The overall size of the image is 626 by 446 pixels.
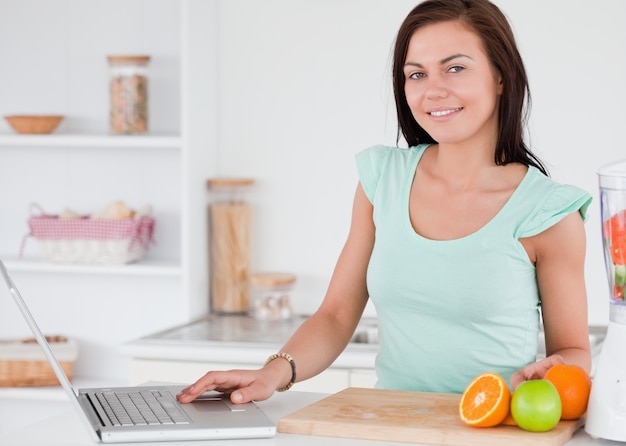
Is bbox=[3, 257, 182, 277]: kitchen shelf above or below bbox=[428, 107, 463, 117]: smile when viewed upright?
below

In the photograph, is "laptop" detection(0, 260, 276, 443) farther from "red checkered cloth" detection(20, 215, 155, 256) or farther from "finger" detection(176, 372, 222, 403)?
"red checkered cloth" detection(20, 215, 155, 256)

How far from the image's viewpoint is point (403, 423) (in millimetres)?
1493

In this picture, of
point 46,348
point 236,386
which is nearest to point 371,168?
point 236,386

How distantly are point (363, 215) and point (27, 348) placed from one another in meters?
1.67

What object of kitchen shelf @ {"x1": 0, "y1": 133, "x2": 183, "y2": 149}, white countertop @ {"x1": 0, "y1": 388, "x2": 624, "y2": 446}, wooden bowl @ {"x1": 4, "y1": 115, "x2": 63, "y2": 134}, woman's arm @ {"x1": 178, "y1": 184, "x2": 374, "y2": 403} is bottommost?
Result: white countertop @ {"x1": 0, "y1": 388, "x2": 624, "y2": 446}

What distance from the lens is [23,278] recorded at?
3.55 meters

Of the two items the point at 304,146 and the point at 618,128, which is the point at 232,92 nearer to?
the point at 304,146

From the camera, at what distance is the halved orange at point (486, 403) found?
146 cm

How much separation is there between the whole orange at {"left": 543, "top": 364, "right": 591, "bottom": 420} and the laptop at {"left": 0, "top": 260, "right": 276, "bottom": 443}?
419 millimetres

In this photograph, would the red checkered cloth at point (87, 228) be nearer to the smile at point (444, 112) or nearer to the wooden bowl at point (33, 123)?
the wooden bowl at point (33, 123)

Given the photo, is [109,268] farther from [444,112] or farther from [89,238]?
[444,112]

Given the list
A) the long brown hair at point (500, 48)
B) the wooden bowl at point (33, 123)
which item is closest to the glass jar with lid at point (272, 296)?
the wooden bowl at point (33, 123)

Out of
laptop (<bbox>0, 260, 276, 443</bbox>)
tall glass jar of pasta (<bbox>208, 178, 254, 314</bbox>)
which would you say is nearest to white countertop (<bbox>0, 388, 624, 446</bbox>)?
laptop (<bbox>0, 260, 276, 443</bbox>)

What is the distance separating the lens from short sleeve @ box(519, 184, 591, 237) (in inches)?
69.6
